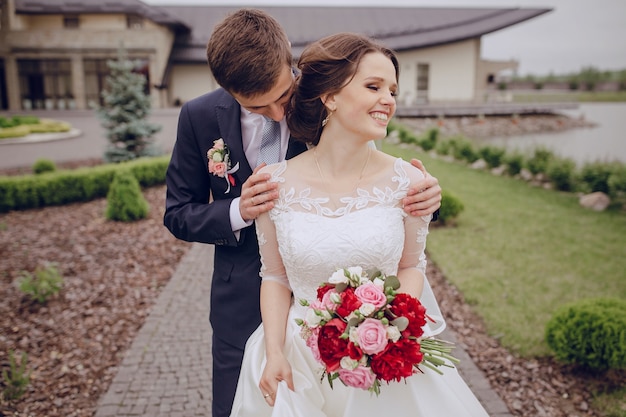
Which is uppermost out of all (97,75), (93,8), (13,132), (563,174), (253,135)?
(93,8)

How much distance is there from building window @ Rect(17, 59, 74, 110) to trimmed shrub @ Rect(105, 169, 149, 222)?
95.8 ft

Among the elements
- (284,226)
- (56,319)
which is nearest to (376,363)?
(284,226)

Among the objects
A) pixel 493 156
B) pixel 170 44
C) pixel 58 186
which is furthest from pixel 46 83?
pixel 493 156

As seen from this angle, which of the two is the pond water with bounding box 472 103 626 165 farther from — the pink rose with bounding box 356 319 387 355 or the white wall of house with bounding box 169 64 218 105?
the white wall of house with bounding box 169 64 218 105

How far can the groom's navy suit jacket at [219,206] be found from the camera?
2.43m

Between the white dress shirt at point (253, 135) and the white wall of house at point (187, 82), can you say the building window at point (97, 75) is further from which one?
the white dress shirt at point (253, 135)

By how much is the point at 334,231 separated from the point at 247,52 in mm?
813

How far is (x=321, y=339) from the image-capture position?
181 cm

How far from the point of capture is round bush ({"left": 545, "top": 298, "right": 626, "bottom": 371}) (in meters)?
4.12

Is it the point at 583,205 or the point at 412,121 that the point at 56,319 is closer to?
the point at 583,205

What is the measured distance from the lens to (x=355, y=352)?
1.72 metres

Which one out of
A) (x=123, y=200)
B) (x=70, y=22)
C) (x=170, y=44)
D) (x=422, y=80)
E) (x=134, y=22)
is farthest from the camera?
(x=422, y=80)

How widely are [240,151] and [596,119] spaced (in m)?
39.0

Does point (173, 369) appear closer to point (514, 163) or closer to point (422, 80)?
point (514, 163)
